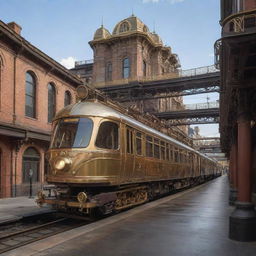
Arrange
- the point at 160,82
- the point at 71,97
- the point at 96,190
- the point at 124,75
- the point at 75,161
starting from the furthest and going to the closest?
the point at 124,75
the point at 160,82
the point at 71,97
the point at 96,190
the point at 75,161

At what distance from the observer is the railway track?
826cm

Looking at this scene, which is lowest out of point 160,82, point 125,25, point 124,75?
point 160,82

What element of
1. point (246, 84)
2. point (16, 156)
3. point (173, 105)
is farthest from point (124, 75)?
point (246, 84)

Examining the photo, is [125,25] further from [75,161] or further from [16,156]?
[75,161]

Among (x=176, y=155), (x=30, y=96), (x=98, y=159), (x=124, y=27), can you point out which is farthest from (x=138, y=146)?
(x=124, y=27)

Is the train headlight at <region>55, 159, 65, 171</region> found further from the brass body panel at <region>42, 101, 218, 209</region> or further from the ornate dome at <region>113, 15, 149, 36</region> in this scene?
the ornate dome at <region>113, 15, 149, 36</region>

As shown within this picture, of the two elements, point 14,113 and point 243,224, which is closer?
point 243,224

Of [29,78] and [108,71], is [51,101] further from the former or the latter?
[108,71]

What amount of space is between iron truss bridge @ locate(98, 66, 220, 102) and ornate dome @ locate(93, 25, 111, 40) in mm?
12689

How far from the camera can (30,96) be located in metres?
20.4

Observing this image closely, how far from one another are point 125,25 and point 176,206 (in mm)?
38289

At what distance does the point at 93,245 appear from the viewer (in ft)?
23.6

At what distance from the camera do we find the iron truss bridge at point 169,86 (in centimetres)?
3416

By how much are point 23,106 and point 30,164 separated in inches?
132
